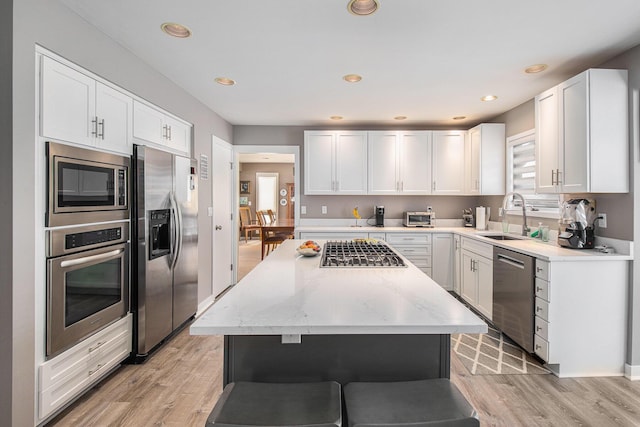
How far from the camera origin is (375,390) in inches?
45.5

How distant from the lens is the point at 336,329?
1102mm

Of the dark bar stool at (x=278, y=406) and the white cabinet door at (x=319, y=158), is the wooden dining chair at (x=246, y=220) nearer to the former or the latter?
the white cabinet door at (x=319, y=158)

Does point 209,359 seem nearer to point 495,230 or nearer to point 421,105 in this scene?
point 421,105

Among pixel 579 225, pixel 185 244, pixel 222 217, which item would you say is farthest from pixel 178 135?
pixel 579 225

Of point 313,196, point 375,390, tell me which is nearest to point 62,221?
point 375,390

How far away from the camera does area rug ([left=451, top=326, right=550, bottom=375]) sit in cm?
259

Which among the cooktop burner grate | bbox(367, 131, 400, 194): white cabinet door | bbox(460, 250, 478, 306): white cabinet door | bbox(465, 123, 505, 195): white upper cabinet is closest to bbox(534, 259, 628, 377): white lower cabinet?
the cooktop burner grate

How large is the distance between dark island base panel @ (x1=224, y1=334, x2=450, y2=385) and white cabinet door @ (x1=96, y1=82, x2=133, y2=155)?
5.88ft

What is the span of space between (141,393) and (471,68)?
348cm

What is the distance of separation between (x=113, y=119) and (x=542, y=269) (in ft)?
10.8

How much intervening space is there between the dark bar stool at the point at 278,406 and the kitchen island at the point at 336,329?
0.17m

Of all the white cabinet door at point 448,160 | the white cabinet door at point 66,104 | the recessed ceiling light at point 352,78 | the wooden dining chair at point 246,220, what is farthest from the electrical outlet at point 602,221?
the wooden dining chair at point 246,220

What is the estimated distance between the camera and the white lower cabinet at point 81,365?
185 cm
